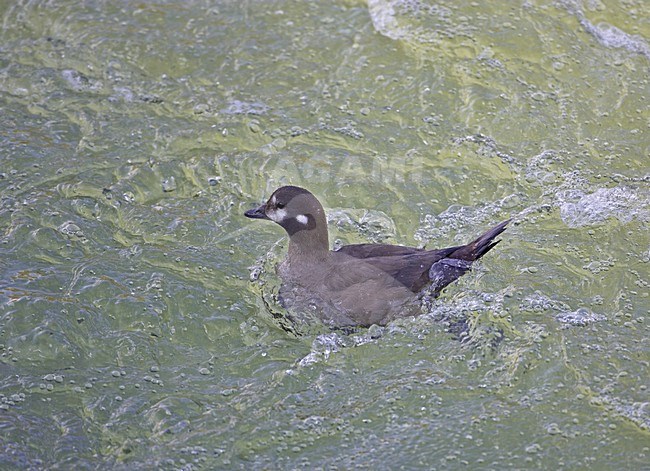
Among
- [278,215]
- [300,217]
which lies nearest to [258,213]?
[278,215]

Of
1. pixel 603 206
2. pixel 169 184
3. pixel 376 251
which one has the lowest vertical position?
pixel 603 206

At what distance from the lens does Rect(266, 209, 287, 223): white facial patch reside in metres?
5.25

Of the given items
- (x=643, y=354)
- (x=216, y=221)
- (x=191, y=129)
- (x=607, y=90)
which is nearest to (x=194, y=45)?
(x=191, y=129)

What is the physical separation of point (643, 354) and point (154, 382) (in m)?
2.69

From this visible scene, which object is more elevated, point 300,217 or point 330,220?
point 300,217

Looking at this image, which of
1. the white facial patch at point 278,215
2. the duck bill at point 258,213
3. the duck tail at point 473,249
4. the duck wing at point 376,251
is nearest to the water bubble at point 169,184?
the duck bill at point 258,213

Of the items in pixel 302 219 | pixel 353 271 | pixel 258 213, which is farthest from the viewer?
pixel 258 213

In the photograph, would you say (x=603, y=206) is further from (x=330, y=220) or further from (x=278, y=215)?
(x=278, y=215)

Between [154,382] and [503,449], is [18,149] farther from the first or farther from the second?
[503,449]

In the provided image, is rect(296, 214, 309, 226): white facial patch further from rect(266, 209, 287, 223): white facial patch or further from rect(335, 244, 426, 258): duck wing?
rect(335, 244, 426, 258): duck wing

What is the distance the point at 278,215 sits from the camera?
17.3 ft

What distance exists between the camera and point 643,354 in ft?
15.7

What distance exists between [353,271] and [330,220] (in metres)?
1.03

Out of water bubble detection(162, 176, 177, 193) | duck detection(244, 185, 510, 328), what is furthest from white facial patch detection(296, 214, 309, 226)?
water bubble detection(162, 176, 177, 193)
